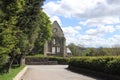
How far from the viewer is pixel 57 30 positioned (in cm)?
10788

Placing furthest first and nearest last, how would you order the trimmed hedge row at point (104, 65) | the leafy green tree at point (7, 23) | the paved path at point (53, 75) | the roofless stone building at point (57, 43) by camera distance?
1. the roofless stone building at point (57, 43)
2. the paved path at point (53, 75)
3. the trimmed hedge row at point (104, 65)
4. the leafy green tree at point (7, 23)

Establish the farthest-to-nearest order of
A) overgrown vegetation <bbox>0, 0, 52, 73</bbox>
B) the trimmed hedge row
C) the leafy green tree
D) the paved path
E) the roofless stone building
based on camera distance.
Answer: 1. the roofless stone building
2. the paved path
3. the trimmed hedge row
4. overgrown vegetation <bbox>0, 0, 52, 73</bbox>
5. the leafy green tree

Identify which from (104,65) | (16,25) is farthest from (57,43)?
(104,65)

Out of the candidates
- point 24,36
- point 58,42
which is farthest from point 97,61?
point 58,42

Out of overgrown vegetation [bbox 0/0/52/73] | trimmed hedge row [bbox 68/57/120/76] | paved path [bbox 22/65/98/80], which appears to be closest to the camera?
overgrown vegetation [bbox 0/0/52/73]

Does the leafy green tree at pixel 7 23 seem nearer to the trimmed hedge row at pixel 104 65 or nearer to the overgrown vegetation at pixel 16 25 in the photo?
the overgrown vegetation at pixel 16 25

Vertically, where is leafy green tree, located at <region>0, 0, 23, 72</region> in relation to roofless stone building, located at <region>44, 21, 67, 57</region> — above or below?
below

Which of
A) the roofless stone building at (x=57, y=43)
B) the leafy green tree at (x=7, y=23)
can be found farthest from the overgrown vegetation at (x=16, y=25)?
the roofless stone building at (x=57, y=43)

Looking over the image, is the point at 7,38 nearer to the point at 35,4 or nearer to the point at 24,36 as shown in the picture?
the point at 24,36

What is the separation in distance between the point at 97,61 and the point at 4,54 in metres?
12.7

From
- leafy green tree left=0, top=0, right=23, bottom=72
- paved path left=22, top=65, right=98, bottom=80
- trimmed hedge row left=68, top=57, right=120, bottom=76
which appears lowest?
paved path left=22, top=65, right=98, bottom=80

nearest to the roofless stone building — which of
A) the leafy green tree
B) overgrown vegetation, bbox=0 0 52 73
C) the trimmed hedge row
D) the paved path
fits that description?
the paved path

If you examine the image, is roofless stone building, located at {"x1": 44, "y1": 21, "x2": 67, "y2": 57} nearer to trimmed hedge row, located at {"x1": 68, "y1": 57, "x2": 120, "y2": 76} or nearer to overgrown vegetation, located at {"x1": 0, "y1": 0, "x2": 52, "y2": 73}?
trimmed hedge row, located at {"x1": 68, "y1": 57, "x2": 120, "y2": 76}

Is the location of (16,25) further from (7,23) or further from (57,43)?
(57,43)
